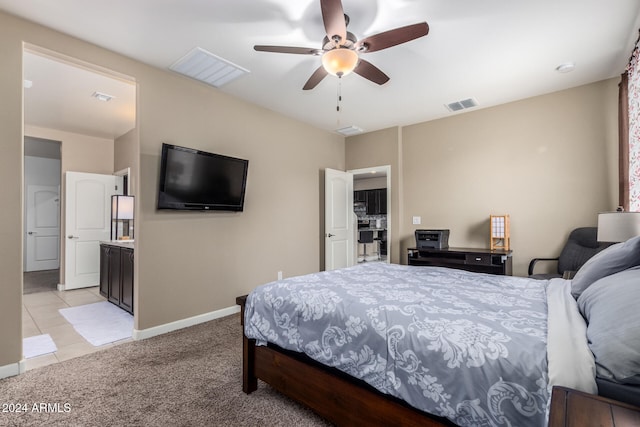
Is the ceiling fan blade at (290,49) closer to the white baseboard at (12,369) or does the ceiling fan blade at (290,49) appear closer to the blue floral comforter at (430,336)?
the blue floral comforter at (430,336)

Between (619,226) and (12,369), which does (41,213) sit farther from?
(619,226)

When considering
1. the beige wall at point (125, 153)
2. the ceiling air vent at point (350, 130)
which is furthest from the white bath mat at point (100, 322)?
the ceiling air vent at point (350, 130)

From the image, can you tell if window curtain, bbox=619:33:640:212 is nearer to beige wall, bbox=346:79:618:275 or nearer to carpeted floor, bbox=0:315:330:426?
beige wall, bbox=346:79:618:275

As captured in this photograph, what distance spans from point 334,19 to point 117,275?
4056 millimetres

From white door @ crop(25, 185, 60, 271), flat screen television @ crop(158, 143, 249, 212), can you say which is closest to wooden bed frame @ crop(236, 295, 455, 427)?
flat screen television @ crop(158, 143, 249, 212)

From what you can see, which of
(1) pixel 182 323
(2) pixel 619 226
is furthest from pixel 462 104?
(1) pixel 182 323

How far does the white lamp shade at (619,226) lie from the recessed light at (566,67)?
1580 millimetres

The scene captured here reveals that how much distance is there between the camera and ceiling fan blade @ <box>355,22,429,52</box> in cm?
202

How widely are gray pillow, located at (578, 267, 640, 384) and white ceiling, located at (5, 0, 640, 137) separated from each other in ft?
7.01

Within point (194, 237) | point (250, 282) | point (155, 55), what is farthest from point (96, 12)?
point (250, 282)

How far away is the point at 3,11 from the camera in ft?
7.75

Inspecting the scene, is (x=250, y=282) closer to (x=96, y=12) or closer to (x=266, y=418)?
(x=266, y=418)

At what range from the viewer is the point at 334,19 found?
1995mm

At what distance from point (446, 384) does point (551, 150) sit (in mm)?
3791
